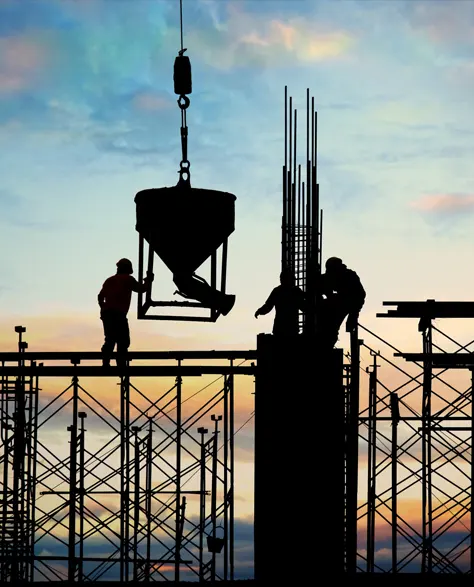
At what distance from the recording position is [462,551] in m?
24.5

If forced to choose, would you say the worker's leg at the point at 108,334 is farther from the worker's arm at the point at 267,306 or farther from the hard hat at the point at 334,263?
the hard hat at the point at 334,263

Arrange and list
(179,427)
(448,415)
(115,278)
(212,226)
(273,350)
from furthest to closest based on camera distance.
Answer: (448,415) → (179,427) → (115,278) → (212,226) → (273,350)

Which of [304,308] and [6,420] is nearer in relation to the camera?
[304,308]

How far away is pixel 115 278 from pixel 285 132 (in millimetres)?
6382

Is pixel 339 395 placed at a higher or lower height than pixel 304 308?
lower

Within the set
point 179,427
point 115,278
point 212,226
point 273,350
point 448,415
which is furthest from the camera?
point 448,415

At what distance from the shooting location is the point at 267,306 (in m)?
18.8

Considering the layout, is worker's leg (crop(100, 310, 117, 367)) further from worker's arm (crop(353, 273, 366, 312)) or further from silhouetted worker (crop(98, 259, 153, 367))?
worker's arm (crop(353, 273, 366, 312))

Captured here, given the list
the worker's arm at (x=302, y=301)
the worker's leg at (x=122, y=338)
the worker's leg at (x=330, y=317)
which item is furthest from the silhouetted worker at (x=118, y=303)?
the worker's leg at (x=330, y=317)

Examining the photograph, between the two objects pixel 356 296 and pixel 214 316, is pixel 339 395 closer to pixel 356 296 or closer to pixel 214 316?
pixel 214 316

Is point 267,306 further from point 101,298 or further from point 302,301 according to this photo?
point 101,298

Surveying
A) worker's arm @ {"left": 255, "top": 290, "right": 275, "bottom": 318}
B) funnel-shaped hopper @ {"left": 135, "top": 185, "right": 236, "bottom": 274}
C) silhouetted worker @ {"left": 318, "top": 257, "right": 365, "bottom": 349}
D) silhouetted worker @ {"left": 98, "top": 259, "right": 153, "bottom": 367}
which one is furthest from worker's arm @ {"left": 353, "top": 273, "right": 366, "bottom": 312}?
silhouetted worker @ {"left": 98, "top": 259, "right": 153, "bottom": 367}

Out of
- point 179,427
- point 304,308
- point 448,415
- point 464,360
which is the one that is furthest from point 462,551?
point 304,308

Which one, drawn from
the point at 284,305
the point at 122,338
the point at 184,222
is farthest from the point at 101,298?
the point at 284,305
